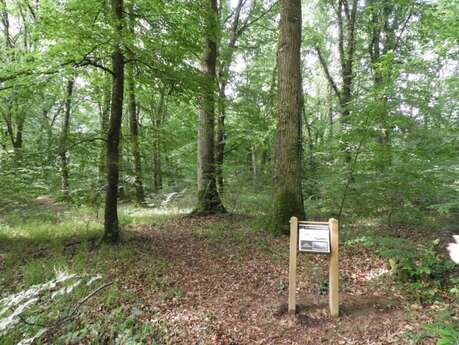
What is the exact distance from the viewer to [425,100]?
5566 mm

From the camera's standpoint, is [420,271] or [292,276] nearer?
[292,276]

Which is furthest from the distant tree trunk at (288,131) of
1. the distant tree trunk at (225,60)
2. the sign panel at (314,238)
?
the distant tree trunk at (225,60)

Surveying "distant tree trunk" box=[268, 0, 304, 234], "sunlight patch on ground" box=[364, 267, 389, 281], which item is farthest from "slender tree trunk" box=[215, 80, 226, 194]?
"sunlight patch on ground" box=[364, 267, 389, 281]

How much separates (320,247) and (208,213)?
19.2ft

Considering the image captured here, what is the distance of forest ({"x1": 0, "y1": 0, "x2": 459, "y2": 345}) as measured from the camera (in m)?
3.33

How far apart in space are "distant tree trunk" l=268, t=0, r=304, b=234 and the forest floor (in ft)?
2.14

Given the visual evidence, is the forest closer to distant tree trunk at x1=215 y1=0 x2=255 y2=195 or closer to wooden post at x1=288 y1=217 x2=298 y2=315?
wooden post at x1=288 y1=217 x2=298 y2=315

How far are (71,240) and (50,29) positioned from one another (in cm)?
430

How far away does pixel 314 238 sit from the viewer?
136 inches

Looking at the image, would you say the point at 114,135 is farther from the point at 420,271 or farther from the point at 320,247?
the point at 420,271

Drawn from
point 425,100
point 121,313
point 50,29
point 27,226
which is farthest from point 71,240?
point 425,100

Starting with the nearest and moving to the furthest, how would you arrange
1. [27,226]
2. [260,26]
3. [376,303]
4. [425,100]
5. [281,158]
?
[376,303], [425,100], [281,158], [27,226], [260,26]

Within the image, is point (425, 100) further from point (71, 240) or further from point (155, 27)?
point (71, 240)

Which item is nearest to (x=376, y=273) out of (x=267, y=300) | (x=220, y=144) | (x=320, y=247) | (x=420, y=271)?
(x=420, y=271)
